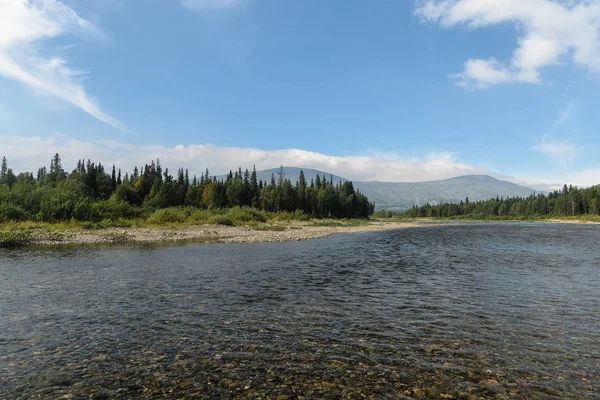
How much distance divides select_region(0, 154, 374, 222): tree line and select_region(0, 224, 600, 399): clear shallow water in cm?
3861

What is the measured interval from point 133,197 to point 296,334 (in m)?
125

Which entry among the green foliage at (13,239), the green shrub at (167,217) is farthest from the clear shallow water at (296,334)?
the green shrub at (167,217)

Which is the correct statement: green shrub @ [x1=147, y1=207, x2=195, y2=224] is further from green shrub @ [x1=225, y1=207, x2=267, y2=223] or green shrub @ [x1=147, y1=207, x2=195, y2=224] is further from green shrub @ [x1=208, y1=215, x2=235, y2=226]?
green shrub @ [x1=225, y1=207, x2=267, y2=223]

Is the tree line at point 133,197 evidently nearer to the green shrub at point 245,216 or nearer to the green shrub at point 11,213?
the green shrub at point 11,213

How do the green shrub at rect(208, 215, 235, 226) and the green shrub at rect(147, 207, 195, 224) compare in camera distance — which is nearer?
the green shrub at rect(147, 207, 195, 224)

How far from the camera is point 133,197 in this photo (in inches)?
4803

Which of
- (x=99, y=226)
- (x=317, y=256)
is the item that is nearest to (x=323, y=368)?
(x=317, y=256)

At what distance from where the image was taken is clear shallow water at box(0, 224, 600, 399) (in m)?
8.41

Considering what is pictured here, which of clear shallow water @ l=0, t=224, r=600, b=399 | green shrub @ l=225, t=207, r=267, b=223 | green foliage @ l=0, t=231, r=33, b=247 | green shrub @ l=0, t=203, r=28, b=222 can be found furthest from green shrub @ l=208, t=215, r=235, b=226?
clear shallow water @ l=0, t=224, r=600, b=399

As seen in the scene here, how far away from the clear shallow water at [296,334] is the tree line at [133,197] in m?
38.6

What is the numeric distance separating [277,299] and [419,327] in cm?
678

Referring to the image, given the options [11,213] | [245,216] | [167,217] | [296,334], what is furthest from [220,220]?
[296,334]

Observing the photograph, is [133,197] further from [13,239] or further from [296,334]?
[296,334]

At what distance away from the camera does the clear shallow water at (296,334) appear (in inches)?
331
